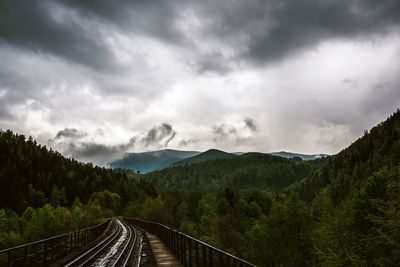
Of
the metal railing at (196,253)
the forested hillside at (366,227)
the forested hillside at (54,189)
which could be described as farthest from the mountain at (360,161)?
the forested hillside at (54,189)

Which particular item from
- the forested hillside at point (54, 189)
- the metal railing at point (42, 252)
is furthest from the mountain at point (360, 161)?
the forested hillside at point (54, 189)

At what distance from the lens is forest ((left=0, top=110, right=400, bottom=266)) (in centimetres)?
3219

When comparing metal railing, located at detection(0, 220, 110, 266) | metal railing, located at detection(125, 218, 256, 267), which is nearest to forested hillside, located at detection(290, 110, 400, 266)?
metal railing, located at detection(125, 218, 256, 267)

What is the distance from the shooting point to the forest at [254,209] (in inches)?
1267

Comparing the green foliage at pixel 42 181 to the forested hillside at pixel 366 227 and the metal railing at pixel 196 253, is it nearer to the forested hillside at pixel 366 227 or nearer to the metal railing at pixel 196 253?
the forested hillside at pixel 366 227

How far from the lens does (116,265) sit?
45.0 feet

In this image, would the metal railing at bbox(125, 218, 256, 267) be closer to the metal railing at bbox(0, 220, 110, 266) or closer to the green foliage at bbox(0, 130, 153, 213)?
the metal railing at bbox(0, 220, 110, 266)

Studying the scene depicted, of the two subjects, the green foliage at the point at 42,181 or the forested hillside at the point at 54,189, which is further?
the green foliage at the point at 42,181

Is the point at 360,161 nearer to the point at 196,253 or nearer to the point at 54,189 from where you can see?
the point at 54,189

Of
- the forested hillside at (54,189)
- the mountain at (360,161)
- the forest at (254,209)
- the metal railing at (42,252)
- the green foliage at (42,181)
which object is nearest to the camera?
the metal railing at (42,252)

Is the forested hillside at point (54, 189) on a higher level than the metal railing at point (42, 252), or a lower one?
higher

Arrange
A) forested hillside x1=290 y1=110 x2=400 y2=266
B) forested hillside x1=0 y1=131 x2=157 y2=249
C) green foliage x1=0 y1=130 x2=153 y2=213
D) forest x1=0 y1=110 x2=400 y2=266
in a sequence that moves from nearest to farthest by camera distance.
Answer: forested hillside x1=290 y1=110 x2=400 y2=266, forest x1=0 y1=110 x2=400 y2=266, forested hillside x1=0 y1=131 x2=157 y2=249, green foliage x1=0 y1=130 x2=153 y2=213

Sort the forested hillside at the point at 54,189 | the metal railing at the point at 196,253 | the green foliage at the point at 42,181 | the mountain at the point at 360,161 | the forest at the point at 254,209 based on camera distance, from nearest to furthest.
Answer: the metal railing at the point at 196,253 → the forest at the point at 254,209 → the forested hillside at the point at 54,189 → the mountain at the point at 360,161 → the green foliage at the point at 42,181

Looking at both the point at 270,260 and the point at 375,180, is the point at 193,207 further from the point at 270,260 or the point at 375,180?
the point at 375,180
